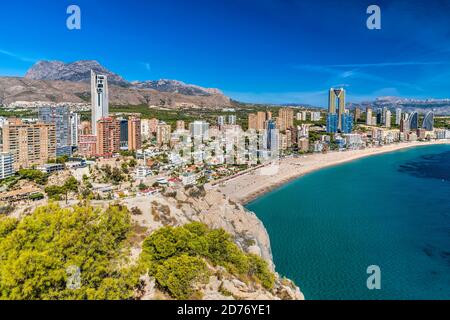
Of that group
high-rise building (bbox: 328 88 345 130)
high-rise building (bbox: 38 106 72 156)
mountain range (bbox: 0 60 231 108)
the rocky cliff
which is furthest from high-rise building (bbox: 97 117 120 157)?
mountain range (bbox: 0 60 231 108)

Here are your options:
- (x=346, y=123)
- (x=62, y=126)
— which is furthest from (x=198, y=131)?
(x=346, y=123)

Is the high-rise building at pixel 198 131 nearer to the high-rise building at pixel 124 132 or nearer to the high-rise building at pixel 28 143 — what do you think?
the high-rise building at pixel 124 132

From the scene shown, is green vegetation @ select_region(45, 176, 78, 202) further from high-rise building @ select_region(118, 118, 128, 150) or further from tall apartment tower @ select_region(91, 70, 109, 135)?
tall apartment tower @ select_region(91, 70, 109, 135)

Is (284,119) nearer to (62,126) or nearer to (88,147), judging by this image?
(88,147)

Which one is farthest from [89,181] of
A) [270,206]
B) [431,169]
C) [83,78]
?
[83,78]

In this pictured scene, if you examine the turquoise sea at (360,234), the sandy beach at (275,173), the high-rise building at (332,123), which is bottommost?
the turquoise sea at (360,234)

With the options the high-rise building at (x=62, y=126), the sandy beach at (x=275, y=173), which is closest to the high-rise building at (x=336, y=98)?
the sandy beach at (x=275, y=173)
